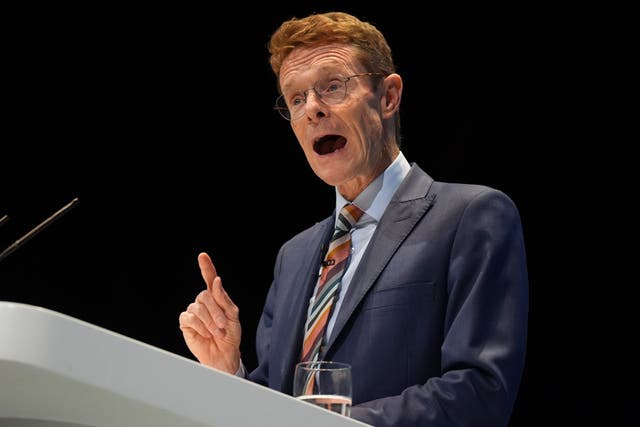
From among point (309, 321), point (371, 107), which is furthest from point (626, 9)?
point (309, 321)

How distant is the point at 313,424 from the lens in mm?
702

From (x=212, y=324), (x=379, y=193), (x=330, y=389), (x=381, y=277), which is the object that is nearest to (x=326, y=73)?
(x=379, y=193)

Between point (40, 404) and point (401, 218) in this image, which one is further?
point (401, 218)

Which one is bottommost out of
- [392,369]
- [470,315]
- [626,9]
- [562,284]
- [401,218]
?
[562,284]

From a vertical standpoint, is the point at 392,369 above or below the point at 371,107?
below

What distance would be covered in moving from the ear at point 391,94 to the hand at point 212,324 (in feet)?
2.28

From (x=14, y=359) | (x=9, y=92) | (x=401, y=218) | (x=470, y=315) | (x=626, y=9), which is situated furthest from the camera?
(x=9, y=92)

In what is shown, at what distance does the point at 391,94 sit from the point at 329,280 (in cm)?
57

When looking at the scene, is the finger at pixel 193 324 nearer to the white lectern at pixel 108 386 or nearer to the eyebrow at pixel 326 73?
the eyebrow at pixel 326 73

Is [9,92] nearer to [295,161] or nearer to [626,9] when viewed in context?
[295,161]

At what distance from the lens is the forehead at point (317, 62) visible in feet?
6.96

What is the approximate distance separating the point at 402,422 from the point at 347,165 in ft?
2.63

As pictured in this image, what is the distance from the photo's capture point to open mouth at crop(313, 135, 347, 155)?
83.7 inches

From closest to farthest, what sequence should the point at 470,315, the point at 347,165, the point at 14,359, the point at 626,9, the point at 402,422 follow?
the point at 14,359 → the point at 402,422 → the point at 470,315 → the point at 347,165 → the point at 626,9
